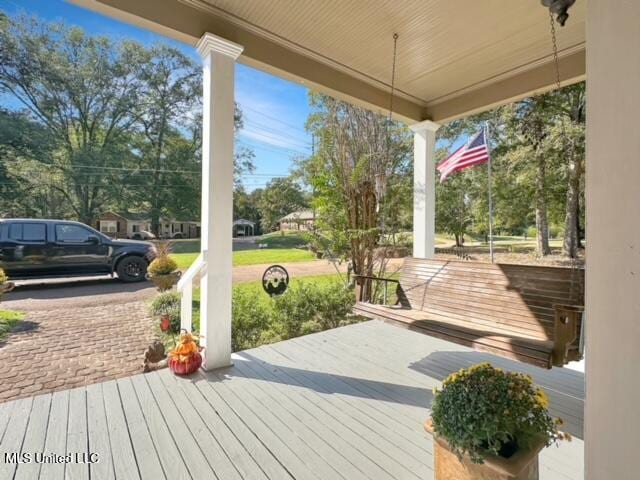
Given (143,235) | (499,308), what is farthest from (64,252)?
(499,308)

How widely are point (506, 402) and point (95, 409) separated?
2.39m

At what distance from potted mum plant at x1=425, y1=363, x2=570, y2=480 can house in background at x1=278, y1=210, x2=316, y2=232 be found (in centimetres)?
428

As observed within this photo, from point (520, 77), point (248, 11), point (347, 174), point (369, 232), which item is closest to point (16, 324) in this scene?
point (248, 11)

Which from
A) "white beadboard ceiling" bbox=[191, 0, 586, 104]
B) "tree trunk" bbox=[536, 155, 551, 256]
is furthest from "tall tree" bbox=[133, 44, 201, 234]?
"tree trunk" bbox=[536, 155, 551, 256]

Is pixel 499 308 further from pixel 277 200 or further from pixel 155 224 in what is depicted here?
pixel 277 200

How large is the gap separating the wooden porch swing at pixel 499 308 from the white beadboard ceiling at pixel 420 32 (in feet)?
6.74

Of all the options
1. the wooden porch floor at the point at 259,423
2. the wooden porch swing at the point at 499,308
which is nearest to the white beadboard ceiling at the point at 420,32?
the wooden porch swing at the point at 499,308

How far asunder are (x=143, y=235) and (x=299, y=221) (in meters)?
2.70

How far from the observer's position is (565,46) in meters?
A: 2.92

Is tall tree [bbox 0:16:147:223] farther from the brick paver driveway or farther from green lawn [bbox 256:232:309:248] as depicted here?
green lawn [bbox 256:232:309:248]

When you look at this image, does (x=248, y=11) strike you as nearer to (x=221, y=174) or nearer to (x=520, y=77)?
(x=221, y=174)

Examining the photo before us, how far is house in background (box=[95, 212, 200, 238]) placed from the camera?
457 cm

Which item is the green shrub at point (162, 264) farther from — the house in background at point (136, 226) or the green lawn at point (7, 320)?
the green lawn at point (7, 320)

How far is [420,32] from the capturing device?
274 centimetres
